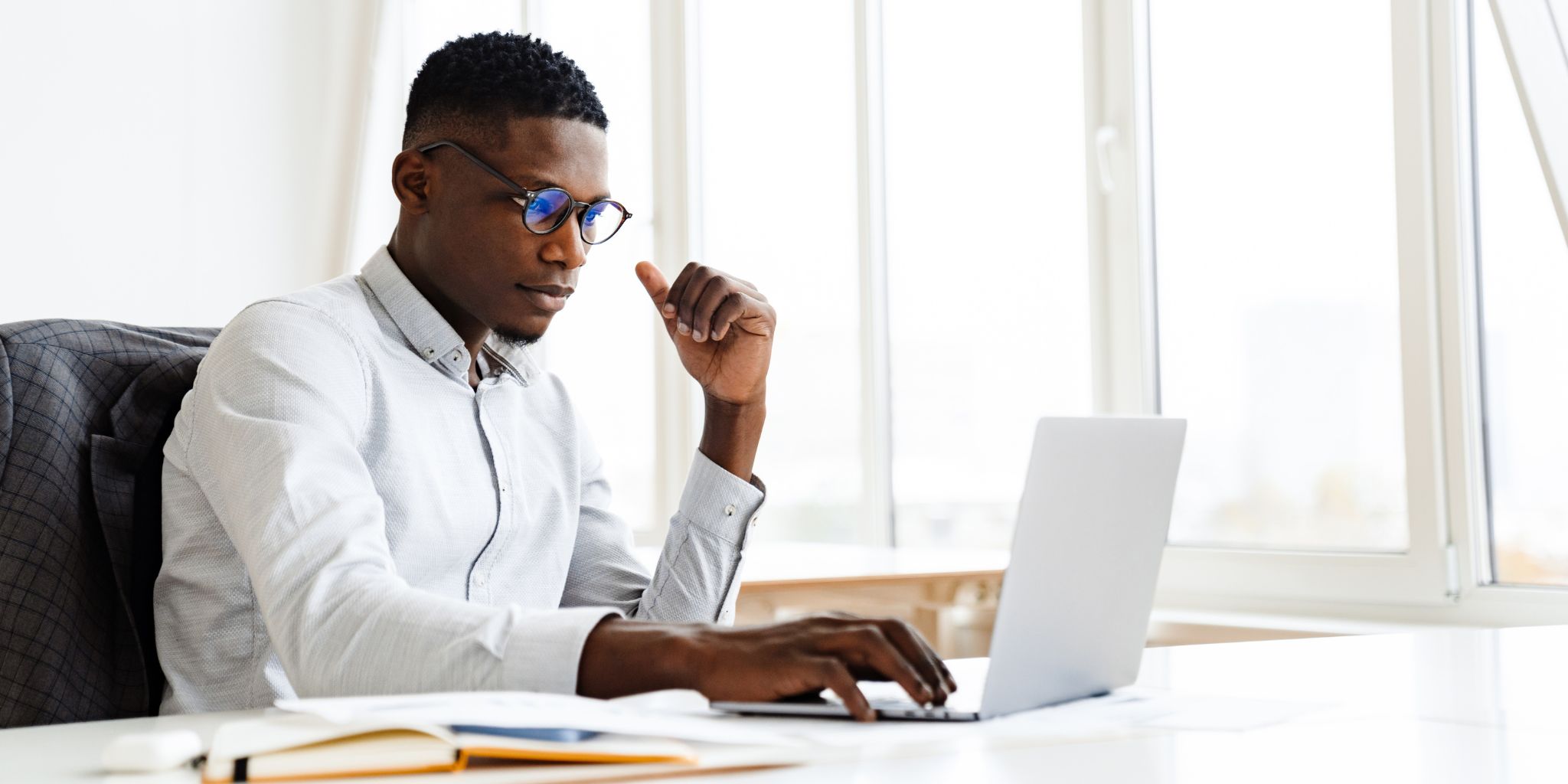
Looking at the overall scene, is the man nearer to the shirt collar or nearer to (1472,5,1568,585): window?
the shirt collar

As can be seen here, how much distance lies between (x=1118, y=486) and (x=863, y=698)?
0.24 m

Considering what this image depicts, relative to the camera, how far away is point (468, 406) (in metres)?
1.52

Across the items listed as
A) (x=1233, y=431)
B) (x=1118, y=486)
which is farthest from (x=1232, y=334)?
(x=1118, y=486)

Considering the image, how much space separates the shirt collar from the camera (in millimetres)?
1495

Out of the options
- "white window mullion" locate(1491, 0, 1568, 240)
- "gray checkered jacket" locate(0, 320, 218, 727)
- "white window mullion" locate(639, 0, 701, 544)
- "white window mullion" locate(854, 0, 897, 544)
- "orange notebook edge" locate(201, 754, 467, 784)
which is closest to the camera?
"orange notebook edge" locate(201, 754, 467, 784)

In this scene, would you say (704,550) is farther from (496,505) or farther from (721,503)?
(496,505)

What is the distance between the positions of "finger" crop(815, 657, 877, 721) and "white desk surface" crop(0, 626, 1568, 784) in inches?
2.4

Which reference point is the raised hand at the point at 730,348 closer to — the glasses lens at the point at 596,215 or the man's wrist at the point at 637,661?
the glasses lens at the point at 596,215

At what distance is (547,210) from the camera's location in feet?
4.97

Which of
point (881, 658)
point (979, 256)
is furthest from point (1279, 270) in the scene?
point (881, 658)

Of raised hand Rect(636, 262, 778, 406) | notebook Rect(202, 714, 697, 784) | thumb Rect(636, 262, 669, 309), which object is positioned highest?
thumb Rect(636, 262, 669, 309)

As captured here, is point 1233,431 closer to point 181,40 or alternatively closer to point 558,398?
point 558,398

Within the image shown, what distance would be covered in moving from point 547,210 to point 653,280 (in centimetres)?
16

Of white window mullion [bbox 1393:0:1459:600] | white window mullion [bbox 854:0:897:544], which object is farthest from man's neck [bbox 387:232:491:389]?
white window mullion [bbox 854:0:897:544]
